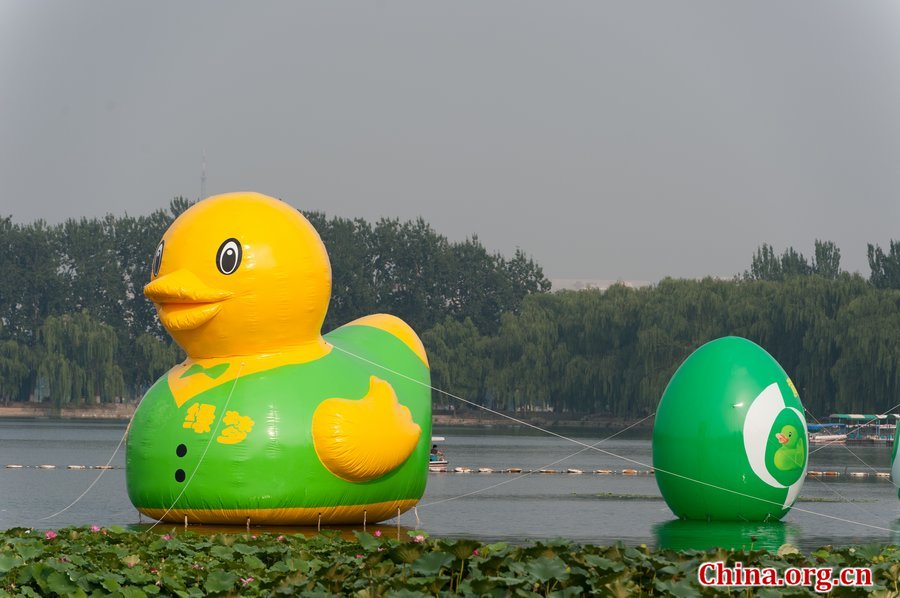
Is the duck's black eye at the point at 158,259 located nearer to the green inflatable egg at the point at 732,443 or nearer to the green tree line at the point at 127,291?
the green inflatable egg at the point at 732,443

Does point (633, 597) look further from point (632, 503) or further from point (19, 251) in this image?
point (19, 251)

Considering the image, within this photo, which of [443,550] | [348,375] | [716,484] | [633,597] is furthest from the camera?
[716,484]

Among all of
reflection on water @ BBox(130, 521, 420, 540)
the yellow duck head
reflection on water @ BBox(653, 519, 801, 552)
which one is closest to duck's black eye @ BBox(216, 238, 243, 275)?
the yellow duck head

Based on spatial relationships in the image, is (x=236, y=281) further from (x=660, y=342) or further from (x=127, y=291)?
(x=127, y=291)

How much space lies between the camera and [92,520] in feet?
63.4

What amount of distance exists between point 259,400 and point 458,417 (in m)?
70.4

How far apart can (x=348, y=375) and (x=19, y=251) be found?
77.1 meters

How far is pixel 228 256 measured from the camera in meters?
17.4

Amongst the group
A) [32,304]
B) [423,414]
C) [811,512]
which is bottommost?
[811,512]

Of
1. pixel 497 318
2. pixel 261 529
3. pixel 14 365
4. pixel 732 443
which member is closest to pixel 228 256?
pixel 261 529

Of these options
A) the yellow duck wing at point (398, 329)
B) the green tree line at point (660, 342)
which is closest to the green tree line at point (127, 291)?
the green tree line at point (660, 342)

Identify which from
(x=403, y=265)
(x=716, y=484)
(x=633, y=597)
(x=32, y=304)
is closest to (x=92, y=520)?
(x=716, y=484)

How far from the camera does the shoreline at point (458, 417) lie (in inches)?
2965

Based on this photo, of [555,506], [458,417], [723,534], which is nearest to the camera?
[723,534]
